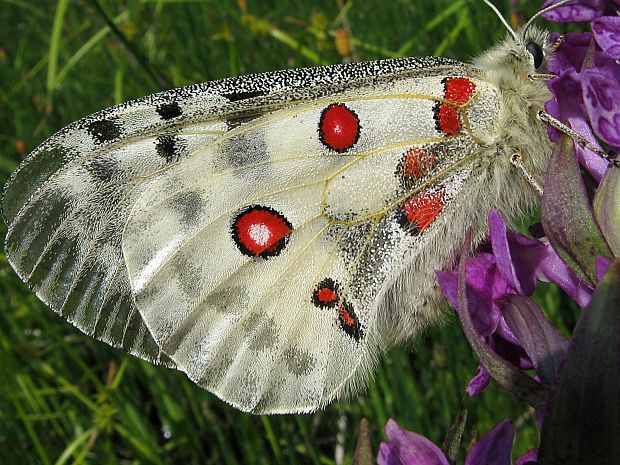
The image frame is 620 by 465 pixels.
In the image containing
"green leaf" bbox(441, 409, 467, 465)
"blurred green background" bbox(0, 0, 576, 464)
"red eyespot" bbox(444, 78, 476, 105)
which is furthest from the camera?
"blurred green background" bbox(0, 0, 576, 464)

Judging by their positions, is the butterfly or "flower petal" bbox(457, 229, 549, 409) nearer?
"flower petal" bbox(457, 229, 549, 409)

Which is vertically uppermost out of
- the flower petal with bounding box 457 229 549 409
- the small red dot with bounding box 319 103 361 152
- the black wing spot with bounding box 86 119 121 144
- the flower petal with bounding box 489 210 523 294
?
the black wing spot with bounding box 86 119 121 144

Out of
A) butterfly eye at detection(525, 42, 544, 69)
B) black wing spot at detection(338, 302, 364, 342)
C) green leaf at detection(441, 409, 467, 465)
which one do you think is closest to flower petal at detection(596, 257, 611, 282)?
green leaf at detection(441, 409, 467, 465)

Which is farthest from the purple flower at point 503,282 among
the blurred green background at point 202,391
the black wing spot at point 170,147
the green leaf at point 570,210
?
the black wing spot at point 170,147

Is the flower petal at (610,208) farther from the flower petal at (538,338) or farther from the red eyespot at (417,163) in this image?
the red eyespot at (417,163)

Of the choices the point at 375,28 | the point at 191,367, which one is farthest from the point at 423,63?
the point at 375,28

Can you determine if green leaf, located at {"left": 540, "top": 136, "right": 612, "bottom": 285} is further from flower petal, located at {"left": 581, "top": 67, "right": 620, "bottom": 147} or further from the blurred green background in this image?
the blurred green background

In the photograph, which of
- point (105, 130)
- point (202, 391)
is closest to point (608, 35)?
point (105, 130)

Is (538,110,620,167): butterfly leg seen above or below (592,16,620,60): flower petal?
below
